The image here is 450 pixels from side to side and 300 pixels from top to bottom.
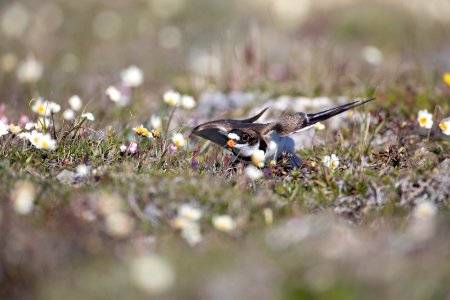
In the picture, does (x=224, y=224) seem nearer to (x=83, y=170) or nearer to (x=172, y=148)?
(x=83, y=170)

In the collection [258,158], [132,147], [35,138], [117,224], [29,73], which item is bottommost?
[117,224]

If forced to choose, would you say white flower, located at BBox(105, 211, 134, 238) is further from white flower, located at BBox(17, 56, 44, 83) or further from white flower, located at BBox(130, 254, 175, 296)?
white flower, located at BBox(17, 56, 44, 83)

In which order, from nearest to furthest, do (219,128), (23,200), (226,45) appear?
(23,200) < (219,128) < (226,45)

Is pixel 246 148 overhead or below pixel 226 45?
below

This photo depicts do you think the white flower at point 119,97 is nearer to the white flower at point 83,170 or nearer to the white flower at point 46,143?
the white flower at point 46,143

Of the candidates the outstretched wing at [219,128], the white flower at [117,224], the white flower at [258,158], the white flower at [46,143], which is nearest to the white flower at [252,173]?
the white flower at [258,158]

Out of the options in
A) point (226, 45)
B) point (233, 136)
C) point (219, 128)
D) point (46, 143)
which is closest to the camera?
point (46, 143)

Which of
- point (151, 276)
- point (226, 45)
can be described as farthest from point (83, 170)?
point (226, 45)
